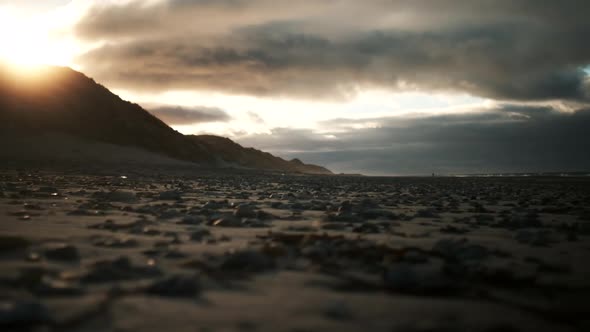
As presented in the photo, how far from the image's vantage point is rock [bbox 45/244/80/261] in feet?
10.7

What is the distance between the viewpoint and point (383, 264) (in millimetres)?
3252

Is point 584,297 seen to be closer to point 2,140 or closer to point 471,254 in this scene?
point 471,254

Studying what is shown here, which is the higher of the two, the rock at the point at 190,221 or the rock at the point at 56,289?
the rock at the point at 190,221

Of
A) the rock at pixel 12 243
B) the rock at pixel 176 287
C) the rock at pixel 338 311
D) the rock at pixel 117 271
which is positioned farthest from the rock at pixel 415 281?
the rock at pixel 12 243

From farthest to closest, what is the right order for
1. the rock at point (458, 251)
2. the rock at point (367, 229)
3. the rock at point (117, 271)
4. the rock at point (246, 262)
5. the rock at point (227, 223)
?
the rock at point (227, 223) < the rock at point (367, 229) < the rock at point (458, 251) < the rock at point (246, 262) < the rock at point (117, 271)

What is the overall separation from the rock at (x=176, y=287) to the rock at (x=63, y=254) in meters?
1.17

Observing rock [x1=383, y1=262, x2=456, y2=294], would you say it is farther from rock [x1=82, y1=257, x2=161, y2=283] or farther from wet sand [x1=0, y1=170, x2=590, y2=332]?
rock [x1=82, y1=257, x2=161, y2=283]

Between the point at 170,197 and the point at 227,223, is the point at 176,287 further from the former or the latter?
the point at 170,197

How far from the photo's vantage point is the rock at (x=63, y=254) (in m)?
3.26

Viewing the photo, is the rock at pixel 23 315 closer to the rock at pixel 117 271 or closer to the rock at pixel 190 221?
the rock at pixel 117 271

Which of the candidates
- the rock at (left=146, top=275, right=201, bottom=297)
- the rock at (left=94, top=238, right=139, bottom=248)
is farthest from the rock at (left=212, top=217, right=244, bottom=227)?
the rock at (left=146, top=275, right=201, bottom=297)

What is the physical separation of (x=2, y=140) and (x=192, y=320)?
53.6 meters

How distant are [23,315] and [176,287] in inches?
30.0

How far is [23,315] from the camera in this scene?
6.37 ft
